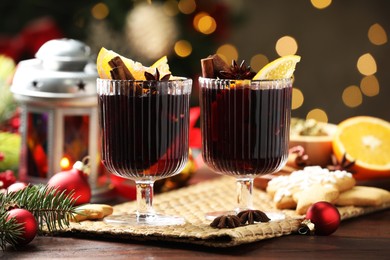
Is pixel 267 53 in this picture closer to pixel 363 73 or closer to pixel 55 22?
pixel 363 73

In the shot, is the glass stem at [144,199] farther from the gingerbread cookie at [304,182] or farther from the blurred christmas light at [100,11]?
the blurred christmas light at [100,11]

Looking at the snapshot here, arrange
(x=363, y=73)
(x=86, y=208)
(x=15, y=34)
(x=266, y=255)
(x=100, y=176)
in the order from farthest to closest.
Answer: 1. (x=363, y=73)
2. (x=15, y=34)
3. (x=100, y=176)
4. (x=86, y=208)
5. (x=266, y=255)

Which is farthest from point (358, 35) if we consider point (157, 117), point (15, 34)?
point (157, 117)

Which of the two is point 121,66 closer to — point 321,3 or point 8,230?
point 8,230

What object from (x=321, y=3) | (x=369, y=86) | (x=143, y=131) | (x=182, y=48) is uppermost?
(x=321, y=3)

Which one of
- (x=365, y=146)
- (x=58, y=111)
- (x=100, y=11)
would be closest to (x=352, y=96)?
(x=100, y=11)

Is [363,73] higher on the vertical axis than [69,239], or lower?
higher

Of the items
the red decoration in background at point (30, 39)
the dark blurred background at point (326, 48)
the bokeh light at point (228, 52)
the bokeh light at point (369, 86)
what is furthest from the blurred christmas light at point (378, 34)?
the red decoration in background at point (30, 39)
